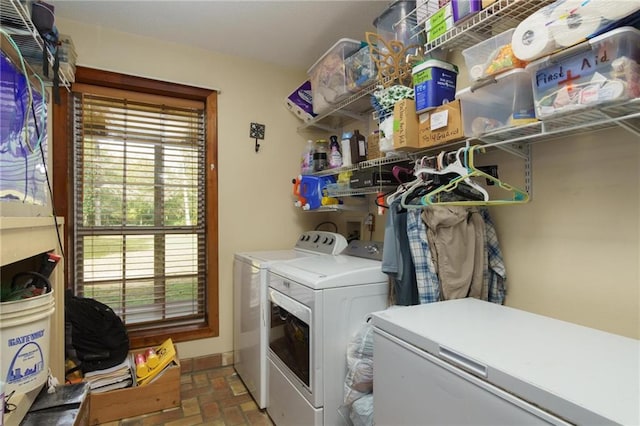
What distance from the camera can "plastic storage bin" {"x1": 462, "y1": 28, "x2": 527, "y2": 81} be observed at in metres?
1.11

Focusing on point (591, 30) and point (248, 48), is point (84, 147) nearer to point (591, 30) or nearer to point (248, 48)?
point (248, 48)

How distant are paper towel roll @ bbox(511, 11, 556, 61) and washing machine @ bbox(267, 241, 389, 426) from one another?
1057 mm

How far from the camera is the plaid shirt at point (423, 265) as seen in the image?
1.44 metres

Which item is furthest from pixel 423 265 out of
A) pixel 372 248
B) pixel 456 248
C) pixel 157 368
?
pixel 157 368

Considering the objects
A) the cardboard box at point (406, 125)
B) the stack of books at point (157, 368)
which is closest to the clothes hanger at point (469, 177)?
the cardboard box at point (406, 125)

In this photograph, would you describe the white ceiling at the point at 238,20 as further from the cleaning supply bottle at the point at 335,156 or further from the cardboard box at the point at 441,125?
the cardboard box at the point at 441,125

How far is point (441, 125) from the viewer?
140cm

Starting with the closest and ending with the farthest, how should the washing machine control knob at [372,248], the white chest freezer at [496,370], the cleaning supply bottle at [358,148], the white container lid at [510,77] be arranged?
the white chest freezer at [496,370] < the white container lid at [510,77] < the washing machine control knob at [372,248] < the cleaning supply bottle at [358,148]

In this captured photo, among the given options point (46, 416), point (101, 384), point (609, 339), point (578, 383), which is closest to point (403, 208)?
point (609, 339)

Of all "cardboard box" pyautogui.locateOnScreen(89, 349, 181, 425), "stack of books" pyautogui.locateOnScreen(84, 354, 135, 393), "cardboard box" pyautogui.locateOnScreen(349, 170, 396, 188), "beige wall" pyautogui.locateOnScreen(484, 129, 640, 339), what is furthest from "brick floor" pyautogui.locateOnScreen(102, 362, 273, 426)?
"beige wall" pyautogui.locateOnScreen(484, 129, 640, 339)

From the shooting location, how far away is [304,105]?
274 centimetres

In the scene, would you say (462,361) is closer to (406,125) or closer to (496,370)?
(496,370)

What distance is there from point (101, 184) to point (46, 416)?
5.02 ft

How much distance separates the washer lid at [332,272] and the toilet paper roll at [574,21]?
1.13 metres
